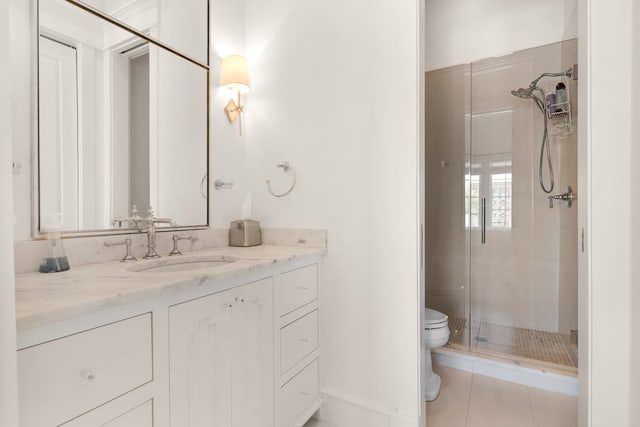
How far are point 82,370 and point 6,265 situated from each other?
0.34 metres

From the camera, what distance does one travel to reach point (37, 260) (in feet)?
3.52

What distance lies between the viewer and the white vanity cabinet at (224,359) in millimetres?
922

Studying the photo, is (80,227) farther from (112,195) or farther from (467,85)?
(467,85)

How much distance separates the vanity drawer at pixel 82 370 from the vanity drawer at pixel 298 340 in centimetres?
64

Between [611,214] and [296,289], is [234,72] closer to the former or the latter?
[296,289]

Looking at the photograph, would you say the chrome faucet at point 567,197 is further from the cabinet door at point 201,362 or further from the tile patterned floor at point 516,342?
the cabinet door at point 201,362

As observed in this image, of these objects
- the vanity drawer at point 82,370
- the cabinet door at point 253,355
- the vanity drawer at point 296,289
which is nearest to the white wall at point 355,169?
the vanity drawer at point 296,289

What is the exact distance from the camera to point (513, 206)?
2.55m

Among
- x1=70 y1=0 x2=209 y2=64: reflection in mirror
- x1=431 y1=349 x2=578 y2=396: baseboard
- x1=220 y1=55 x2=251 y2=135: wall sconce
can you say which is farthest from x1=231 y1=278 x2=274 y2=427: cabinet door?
x1=431 y1=349 x2=578 y2=396: baseboard

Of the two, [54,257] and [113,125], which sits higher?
[113,125]

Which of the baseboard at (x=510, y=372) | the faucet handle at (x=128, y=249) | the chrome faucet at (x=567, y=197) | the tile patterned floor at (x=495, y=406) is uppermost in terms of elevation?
the chrome faucet at (x=567, y=197)

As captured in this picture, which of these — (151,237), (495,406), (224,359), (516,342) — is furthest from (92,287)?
(516,342)

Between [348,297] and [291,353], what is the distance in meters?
0.40

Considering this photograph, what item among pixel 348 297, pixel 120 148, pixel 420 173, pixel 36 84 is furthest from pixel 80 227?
pixel 420 173
